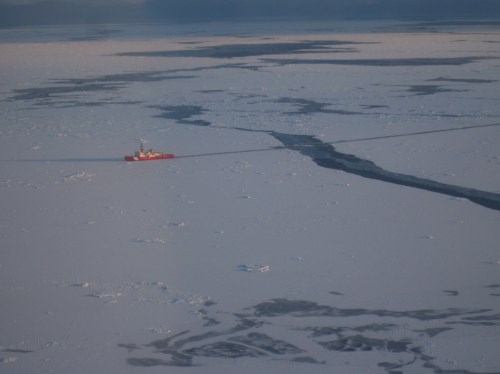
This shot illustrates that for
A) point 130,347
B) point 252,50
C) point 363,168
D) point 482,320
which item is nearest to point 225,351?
point 130,347

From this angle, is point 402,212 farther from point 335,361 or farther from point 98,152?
point 98,152

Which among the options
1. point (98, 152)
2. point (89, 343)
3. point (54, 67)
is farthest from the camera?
point (54, 67)

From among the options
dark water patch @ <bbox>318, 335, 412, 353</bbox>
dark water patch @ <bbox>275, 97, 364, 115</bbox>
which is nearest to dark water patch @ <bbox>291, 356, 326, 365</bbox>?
dark water patch @ <bbox>318, 335, 412, 353</bbox>

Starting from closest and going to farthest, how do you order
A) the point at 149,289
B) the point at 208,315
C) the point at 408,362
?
the point at 408,362
the point at 208,315
the point at 149,289

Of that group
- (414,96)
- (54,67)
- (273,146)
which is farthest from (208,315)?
(54,67)

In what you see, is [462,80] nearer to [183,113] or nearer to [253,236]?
[183,113]

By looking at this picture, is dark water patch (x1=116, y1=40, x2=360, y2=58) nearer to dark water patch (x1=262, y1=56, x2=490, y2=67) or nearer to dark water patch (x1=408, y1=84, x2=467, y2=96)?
dark water patch (x1=262, y1=56, x2=490, y2=67)

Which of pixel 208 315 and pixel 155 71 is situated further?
pixel 155 71
